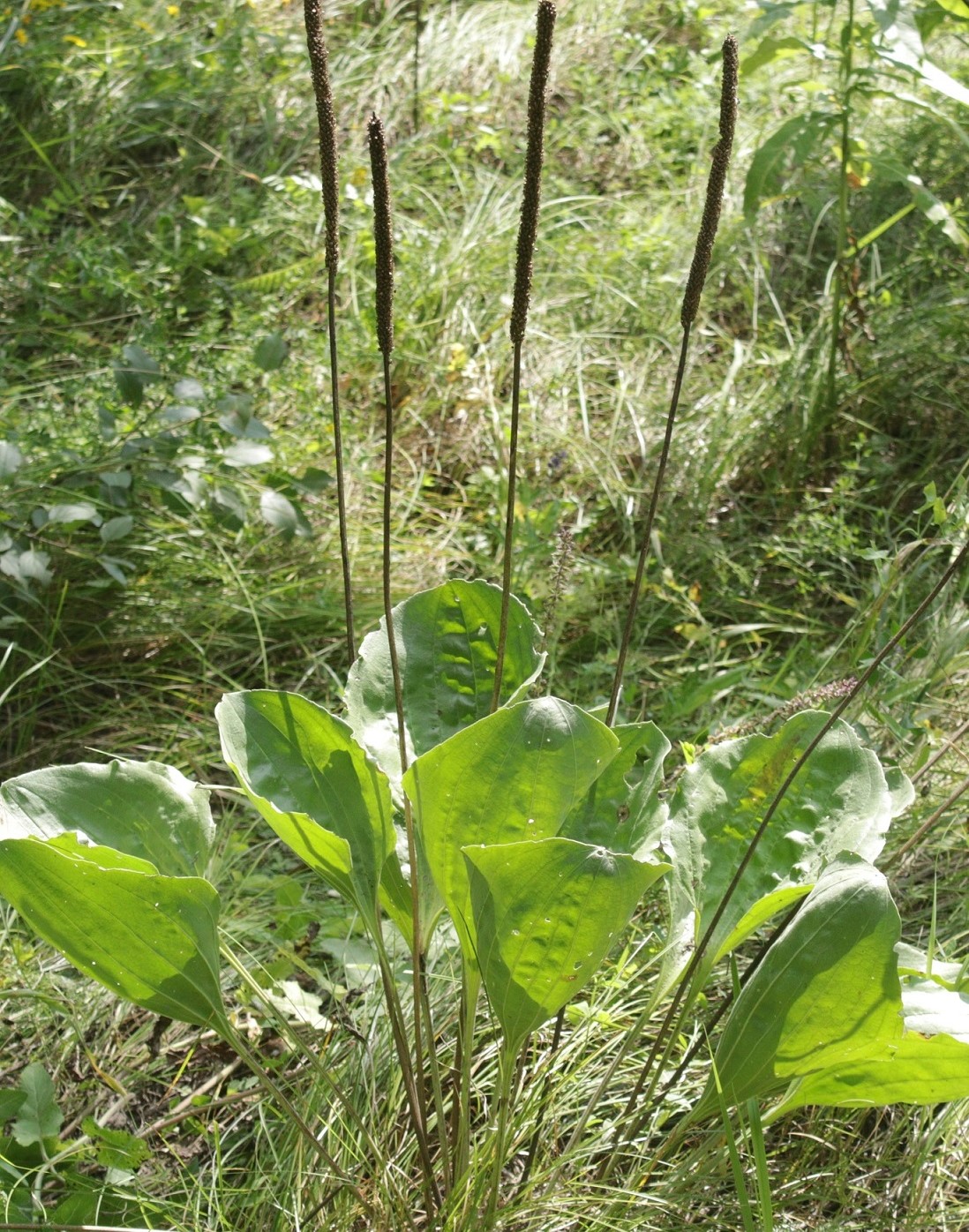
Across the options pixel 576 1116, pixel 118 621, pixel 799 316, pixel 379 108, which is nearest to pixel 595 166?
pixel 379 108

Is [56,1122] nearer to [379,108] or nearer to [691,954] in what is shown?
[691,954]

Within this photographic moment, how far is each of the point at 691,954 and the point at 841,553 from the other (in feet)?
5.20

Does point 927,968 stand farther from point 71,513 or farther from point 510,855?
point 71,513

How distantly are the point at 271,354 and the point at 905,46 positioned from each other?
1.43 m

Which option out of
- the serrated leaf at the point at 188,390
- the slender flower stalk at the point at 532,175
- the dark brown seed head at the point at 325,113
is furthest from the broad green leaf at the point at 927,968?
the serrated leaf at the point at 188,390

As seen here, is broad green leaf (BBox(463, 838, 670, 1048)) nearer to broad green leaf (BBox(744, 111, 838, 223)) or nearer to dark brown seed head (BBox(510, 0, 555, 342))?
dark brown seed head (BBox(510, 0, 555, 342))

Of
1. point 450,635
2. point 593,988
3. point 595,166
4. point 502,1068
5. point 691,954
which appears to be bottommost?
point 593,988

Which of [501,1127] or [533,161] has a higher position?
[533,161]

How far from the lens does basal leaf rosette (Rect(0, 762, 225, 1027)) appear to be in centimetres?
109

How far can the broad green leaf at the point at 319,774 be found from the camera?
4.13 ft

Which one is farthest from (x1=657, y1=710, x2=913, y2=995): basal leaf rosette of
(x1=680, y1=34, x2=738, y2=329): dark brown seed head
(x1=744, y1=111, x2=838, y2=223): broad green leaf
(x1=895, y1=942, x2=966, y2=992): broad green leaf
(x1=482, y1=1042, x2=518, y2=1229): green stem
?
(x1=744, y1=111, x2=838, y2=223): broad green leaf

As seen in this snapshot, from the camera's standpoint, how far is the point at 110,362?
294 cm

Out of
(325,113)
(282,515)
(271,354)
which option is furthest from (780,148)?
(325,113)

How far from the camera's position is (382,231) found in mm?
1046
